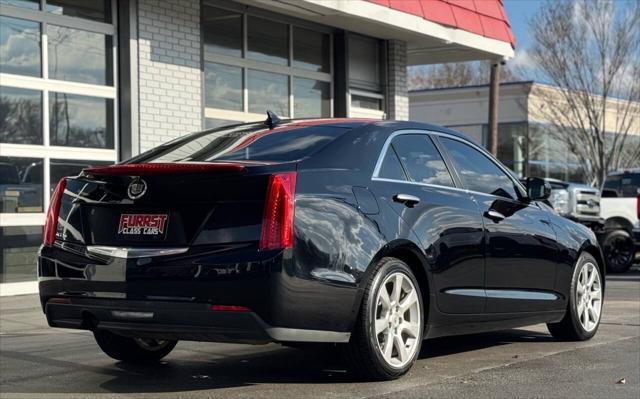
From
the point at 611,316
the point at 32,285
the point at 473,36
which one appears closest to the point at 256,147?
the point at 611,316

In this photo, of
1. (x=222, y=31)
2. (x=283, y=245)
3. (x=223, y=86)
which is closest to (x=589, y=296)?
(x=283, y=245)

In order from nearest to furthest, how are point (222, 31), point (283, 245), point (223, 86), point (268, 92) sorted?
point (283, 245)
point (222, 31)
point (223, 86)
point (268, 92)

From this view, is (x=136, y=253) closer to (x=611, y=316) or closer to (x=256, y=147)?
(x=256, y=147)

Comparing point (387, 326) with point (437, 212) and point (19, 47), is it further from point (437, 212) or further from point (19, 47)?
point (19, 47)

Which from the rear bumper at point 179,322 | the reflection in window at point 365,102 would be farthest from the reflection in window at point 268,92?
the rear bumper at point 179,322

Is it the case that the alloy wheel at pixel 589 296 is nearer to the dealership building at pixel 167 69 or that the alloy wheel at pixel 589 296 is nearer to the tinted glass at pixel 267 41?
the dealership building at pixel 167 69

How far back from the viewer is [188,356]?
6992mm

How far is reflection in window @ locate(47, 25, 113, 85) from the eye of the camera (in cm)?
1200

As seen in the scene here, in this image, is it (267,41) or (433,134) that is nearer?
(433,134)

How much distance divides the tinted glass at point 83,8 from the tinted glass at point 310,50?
3.86 m

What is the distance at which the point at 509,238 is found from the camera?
6.79 metres

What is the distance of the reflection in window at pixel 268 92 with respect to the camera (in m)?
14.9

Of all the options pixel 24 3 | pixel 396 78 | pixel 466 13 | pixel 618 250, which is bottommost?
pixel 618 250

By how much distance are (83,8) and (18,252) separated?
3272 mm
